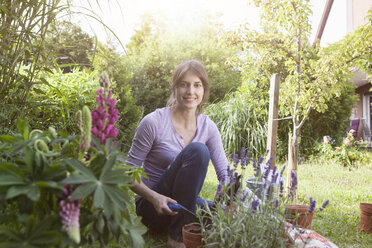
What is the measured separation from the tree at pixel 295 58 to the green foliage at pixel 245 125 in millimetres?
2346

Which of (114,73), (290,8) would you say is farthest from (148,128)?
(114,73)

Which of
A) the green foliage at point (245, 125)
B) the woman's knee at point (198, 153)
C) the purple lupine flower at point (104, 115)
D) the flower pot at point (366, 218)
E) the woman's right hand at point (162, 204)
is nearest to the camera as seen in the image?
the purple lupine flower at point (104, 115)

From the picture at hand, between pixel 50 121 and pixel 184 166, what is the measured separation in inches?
46.7

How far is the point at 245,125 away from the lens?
20.6 ft

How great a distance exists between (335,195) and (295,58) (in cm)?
163

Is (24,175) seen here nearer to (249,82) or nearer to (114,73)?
(114,73)

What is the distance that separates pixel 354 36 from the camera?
3486 mm

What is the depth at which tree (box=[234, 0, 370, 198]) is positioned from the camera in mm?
3428

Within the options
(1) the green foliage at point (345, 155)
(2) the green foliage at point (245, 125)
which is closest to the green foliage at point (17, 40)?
(2) the green foliage at point (245, 125)

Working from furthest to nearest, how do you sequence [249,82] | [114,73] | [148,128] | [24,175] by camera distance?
[249,82] → [114,73] → [148,128] → [24,175]

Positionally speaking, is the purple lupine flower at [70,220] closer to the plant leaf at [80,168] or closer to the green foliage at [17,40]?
the plant leaf at [80,168]

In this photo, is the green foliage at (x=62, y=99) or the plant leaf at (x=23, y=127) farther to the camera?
the green foliage at (x=62, y=99)

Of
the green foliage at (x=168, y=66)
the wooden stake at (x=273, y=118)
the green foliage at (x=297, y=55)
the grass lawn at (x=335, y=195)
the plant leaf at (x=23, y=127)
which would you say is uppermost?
the green foliage at (x=168, y=66)

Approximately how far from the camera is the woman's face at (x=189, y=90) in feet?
7.27
